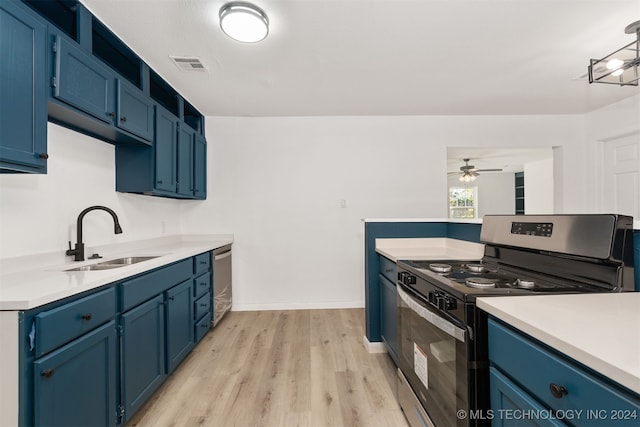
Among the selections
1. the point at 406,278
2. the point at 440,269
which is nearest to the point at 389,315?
the point at 406,278

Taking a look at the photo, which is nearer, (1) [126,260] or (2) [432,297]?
(2) [432,297]

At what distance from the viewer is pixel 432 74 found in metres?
2.54

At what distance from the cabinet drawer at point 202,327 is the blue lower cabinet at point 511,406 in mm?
2224

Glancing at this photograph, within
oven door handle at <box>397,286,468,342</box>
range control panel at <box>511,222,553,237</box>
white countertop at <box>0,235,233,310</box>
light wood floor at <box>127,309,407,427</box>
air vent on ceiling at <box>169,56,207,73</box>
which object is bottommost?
light wood floor at <box>127,309,407,427</box>

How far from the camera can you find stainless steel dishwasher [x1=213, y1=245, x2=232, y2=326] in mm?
2893

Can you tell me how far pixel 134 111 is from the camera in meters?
2.06

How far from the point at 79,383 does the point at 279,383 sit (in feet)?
3.87

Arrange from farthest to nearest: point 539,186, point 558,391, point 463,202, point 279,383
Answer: point 463,202, point 539,186, point 279,383, point 558,391

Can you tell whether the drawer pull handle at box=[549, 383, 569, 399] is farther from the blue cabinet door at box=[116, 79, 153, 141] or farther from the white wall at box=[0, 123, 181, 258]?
the blue cabinet door at box=[116, 79, 153, 141]

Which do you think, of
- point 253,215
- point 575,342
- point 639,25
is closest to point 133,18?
point 253,215

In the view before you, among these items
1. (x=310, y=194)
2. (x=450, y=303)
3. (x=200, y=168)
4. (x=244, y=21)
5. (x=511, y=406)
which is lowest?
(x=511, y=406)

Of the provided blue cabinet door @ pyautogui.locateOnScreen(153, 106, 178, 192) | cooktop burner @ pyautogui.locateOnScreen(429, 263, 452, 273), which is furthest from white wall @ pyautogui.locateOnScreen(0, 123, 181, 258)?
cooktop burner @ pyautogui.locateOnScreen(429, 263, 452, 273)

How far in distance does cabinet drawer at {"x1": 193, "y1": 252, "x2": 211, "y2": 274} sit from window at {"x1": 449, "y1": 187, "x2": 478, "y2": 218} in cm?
777

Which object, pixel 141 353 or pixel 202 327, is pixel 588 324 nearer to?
pixel 141 353
